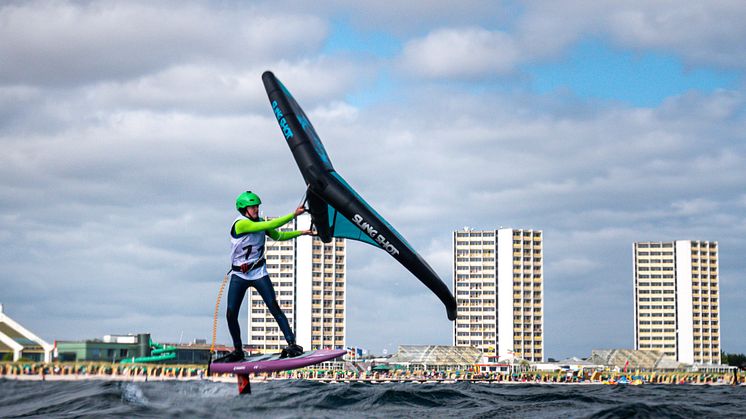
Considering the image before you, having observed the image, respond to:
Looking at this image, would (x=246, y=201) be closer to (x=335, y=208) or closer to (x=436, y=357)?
(x=335, y=208)

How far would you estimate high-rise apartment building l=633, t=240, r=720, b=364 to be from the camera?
186 metres

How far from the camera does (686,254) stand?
19238cm

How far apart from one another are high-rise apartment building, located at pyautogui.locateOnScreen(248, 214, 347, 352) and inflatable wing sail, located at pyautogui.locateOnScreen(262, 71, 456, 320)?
137 metres

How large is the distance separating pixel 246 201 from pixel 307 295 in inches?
5579

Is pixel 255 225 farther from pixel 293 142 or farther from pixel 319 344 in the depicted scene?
pixel 319 344

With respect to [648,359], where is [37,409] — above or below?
above

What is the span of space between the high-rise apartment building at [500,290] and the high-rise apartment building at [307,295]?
27618 millimetres

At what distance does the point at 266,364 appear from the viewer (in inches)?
640

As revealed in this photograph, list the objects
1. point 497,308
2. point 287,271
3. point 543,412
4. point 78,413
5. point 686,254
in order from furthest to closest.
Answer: point 686,254 → point 497,308 → point 287,271 → point 543,412 → point 78,413

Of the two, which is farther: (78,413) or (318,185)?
(318,185)

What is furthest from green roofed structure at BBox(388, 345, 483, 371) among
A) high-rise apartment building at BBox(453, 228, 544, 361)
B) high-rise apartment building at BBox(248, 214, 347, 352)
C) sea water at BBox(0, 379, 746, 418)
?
sea water at BBox(0, 379, 746, 418)

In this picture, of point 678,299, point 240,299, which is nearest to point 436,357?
point 678,299

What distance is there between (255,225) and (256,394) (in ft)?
11.7

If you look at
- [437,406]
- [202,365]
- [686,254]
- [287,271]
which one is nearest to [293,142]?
[202,365]
